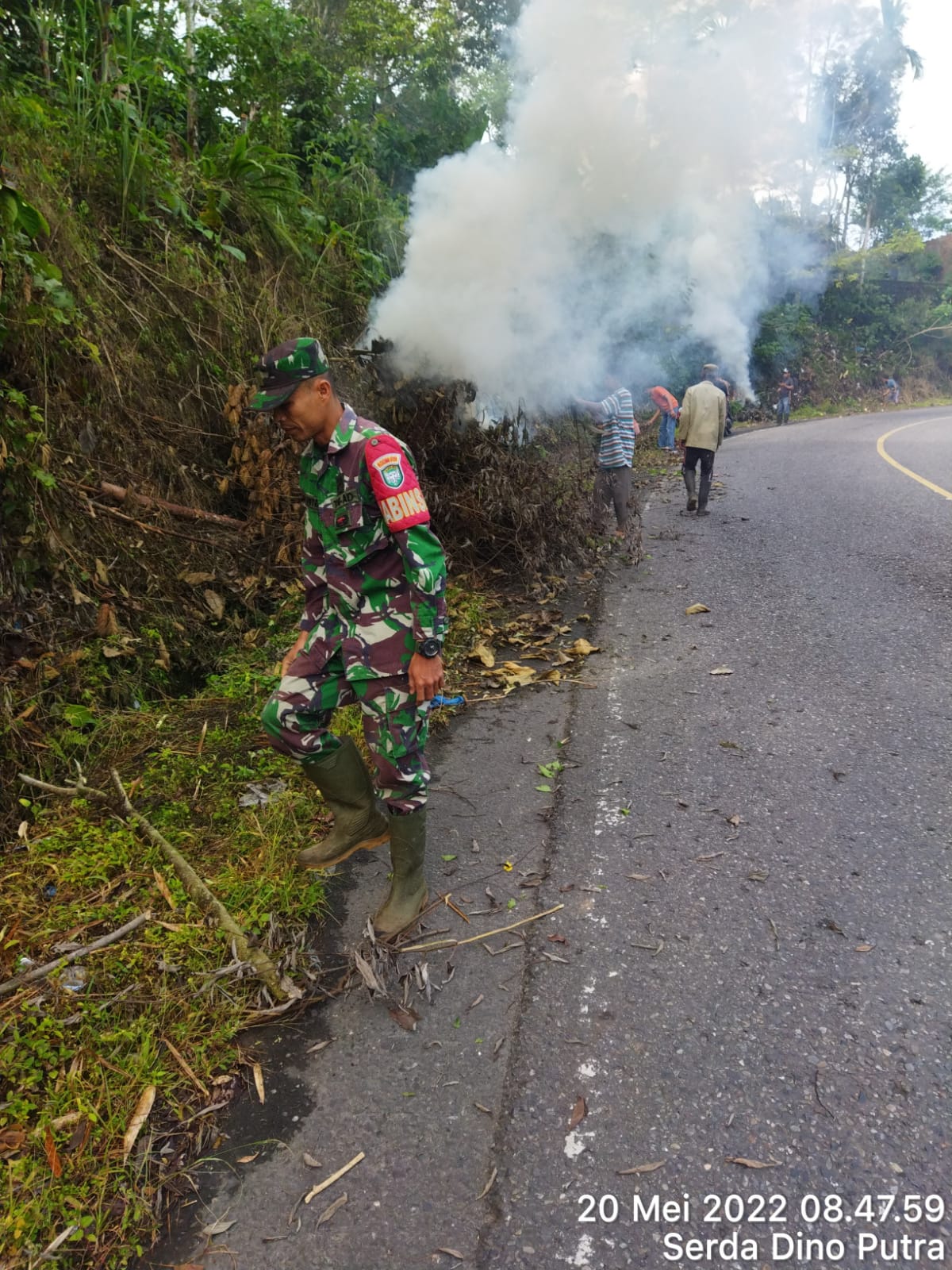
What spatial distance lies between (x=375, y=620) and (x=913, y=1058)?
6.33ft

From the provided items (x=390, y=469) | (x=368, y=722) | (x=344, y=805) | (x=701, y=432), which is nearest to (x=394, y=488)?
(x=390, y=469)

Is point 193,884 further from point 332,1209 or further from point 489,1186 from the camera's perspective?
point 489,1186

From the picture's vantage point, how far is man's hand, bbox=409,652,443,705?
251cm

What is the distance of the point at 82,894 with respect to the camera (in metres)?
2.74

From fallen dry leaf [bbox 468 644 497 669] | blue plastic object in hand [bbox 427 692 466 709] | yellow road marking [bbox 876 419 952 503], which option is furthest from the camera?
yellow road marking [bbox 876 419 952 503]

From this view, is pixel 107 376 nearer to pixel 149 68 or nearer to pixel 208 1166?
pixel 149 68

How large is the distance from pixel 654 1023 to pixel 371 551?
162 centimetres

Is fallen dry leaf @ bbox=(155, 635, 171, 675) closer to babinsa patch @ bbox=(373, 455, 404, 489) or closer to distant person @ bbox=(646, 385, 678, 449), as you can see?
babinsa patch @ bbox=(373, 455, 404, 489)

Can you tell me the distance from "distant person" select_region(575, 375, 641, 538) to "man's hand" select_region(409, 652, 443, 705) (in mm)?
5563

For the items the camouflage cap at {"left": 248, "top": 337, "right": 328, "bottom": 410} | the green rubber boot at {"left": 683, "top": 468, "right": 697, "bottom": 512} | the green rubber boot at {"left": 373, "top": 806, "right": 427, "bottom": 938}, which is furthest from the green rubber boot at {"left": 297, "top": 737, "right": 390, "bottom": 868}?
the green rubber boot at {"left": 683, "top": 468, "right": 697, "bottom": 512}

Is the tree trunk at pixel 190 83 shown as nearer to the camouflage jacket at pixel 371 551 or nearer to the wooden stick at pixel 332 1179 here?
the camouflage jacket at pixel 371 551

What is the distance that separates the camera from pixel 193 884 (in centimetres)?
274

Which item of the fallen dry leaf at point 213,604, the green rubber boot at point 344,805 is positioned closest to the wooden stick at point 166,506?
the fallen dry leaf at point 213,604

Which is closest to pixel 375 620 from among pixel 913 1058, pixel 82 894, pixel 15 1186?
pixel 82 894
